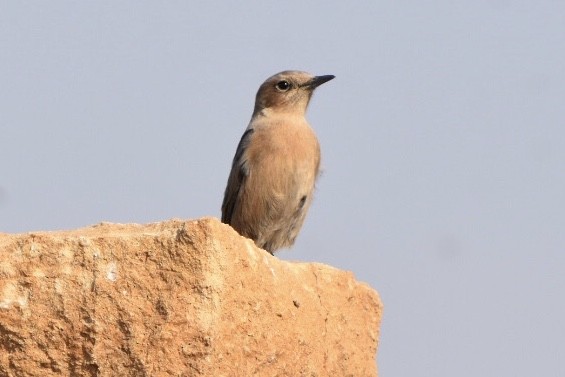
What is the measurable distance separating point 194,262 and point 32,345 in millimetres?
856

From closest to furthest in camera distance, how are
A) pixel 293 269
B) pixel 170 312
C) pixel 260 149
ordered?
pixel 170 312, pixel 293 269, pixel 260 149

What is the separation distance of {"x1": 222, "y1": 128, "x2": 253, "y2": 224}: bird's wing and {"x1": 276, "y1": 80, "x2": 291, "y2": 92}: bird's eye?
0.61m

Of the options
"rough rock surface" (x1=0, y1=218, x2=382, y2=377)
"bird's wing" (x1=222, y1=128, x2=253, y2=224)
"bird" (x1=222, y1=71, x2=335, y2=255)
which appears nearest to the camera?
"rough rock surface" (x1=0, y1=218, x2=382, y2=377)

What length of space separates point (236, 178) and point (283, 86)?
1134 mm

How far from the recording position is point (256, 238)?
9273 mm

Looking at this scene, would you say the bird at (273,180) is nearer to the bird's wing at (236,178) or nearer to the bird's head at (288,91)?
the bird's wing at (236,178)

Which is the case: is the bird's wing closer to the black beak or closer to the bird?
the bird

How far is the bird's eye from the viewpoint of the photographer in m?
9.86

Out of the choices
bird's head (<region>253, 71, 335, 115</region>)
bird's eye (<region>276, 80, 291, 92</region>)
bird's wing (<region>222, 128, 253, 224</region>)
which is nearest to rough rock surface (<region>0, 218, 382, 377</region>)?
bird's wing (<region>222, 128, 253, 224</region>)

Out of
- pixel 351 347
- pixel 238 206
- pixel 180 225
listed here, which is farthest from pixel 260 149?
pixel 180 225

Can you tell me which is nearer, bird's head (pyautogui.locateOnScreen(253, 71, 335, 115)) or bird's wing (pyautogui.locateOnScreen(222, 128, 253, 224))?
bird's wing (pyautogui.locateOnScreen(222, 128, 253, 224))

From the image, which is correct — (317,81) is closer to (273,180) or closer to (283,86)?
(283,86)

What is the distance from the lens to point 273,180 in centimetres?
902

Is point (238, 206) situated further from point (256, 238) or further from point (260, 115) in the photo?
point (260, 115)
